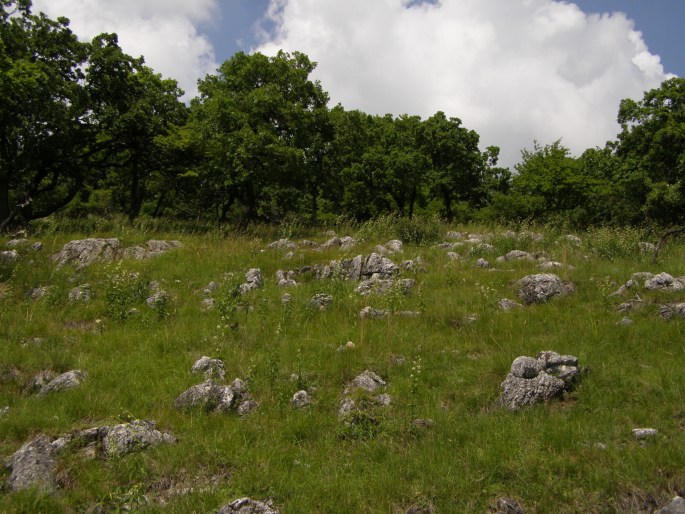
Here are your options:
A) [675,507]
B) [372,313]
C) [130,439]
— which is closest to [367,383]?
[372,313]

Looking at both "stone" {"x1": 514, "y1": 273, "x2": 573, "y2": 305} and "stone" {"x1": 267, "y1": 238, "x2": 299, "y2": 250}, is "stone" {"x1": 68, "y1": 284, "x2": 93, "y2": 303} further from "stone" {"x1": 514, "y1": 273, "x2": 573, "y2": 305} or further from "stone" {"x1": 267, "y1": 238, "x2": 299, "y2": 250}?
"stone" {"x1": 514, "y1": 273, "x2": 573, "y2": 305}

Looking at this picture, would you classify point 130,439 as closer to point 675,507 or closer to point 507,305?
point 675,507

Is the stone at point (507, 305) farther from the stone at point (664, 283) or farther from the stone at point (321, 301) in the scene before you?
the stone at point (321, 301)

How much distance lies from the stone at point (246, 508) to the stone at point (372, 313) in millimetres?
4823

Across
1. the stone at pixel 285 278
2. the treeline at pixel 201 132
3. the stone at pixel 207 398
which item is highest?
the treeline at pixel 201 132

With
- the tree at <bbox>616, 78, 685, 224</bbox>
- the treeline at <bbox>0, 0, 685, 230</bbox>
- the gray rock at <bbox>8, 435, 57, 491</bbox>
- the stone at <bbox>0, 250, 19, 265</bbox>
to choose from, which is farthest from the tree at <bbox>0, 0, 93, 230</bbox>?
the tree at <bbox>616, 78, 685, 224</bbox>

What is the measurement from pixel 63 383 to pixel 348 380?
13.0 ft

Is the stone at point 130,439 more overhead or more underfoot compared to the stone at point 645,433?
more underfoot

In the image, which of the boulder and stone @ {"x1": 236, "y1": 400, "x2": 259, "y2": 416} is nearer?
the boulder

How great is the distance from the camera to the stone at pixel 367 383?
6621 mm

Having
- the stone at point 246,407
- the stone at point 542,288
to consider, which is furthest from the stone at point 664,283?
the stone at point 246,407

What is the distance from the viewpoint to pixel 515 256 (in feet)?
40.0

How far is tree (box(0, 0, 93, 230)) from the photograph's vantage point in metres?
16.8

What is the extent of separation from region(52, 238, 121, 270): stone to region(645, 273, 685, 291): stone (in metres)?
12.7
